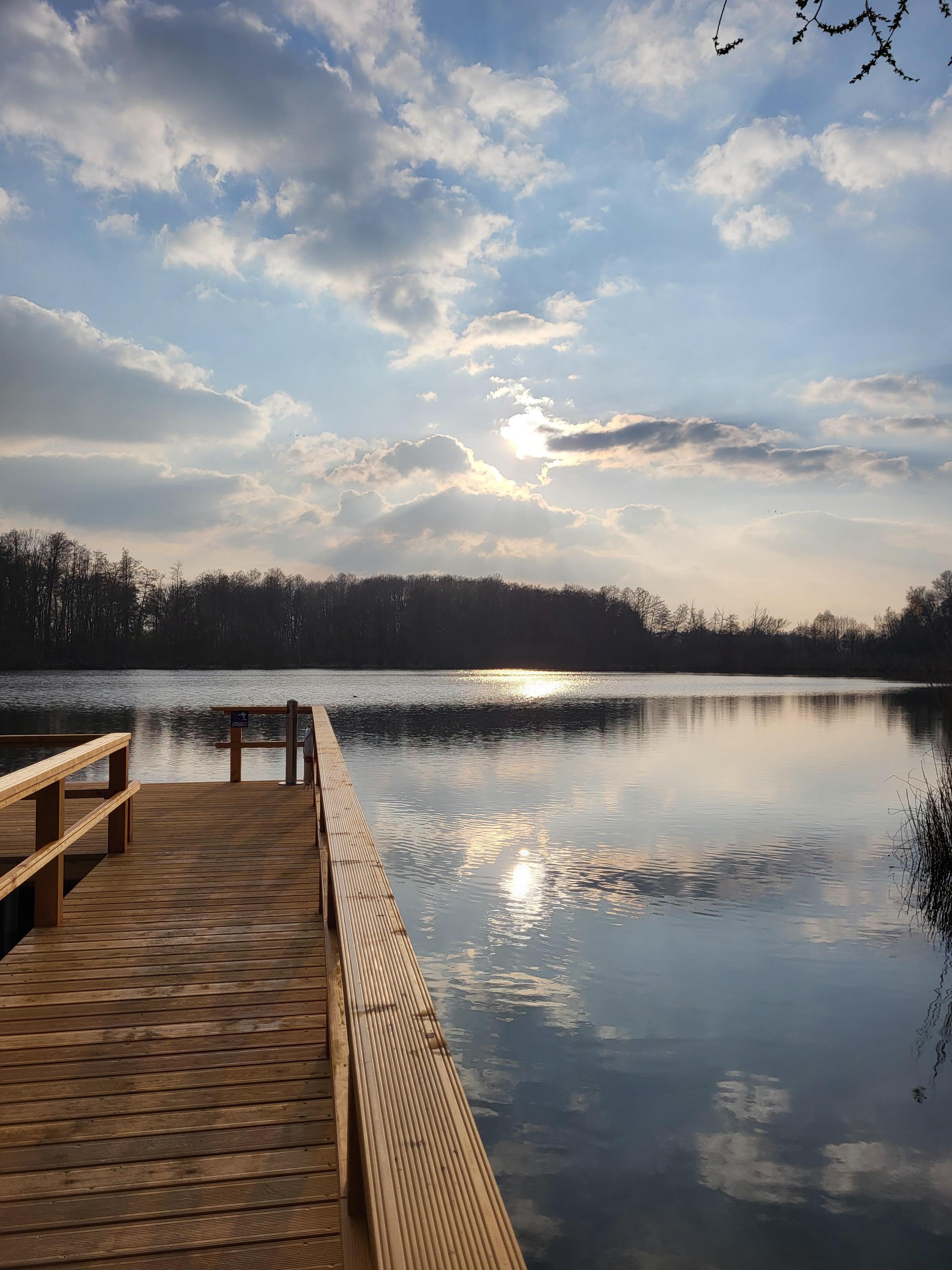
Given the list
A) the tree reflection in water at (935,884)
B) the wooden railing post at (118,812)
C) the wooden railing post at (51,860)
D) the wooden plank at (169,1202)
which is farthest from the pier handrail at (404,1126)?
the tree reflection in water at (935,884)

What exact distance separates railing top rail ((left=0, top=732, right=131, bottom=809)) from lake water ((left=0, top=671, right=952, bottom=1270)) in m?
3.25

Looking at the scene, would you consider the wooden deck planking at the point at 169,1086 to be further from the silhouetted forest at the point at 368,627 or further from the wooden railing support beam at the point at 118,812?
the silhouetted forest at the point at 368,627

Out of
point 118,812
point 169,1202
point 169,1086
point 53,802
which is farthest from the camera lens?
point 118,812

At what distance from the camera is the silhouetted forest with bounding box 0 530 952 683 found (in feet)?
222

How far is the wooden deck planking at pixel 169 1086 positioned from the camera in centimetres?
229

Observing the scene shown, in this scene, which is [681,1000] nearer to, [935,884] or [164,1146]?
[164,1146]

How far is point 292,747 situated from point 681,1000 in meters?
5.78

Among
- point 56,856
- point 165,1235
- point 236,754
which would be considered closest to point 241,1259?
point 165,1235

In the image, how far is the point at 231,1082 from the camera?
308 cm

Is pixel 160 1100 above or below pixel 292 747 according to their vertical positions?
below

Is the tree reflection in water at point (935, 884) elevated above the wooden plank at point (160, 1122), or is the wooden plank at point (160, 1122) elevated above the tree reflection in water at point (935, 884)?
the wooden plank at point (160, 1122)

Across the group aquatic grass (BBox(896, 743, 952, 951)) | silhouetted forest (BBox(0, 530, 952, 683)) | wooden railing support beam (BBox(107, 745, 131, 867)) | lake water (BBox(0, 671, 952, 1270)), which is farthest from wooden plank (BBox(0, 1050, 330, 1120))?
silhouetted forest (BBox(0, 530, 952, 683))

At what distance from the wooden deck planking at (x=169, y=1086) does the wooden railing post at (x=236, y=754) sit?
4773mm

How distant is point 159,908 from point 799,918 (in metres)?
7.06
